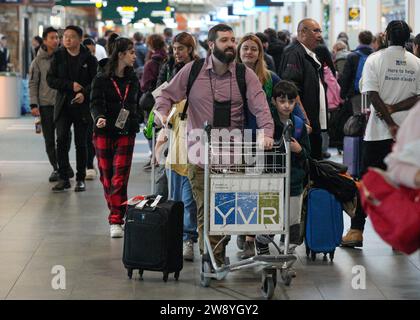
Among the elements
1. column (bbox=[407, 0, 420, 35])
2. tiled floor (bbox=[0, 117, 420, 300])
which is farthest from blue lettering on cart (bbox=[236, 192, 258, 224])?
column (bbox=[407, 0, 420, 35])

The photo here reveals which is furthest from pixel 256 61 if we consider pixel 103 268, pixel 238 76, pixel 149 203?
pixel 103 268

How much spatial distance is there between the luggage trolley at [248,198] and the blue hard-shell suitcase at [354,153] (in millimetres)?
2547

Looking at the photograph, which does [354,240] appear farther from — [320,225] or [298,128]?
[298,128]

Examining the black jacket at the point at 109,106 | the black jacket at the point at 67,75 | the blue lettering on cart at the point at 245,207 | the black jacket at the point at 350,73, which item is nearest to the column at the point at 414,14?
the black jacket at the point at 350,73

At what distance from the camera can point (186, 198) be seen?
27.0 ft

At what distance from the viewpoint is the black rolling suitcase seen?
7.27 m

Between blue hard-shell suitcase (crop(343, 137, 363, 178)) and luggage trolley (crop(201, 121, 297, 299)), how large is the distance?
255 cm

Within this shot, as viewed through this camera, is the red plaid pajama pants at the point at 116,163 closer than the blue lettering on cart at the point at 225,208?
No

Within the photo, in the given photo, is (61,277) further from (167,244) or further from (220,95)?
(220,95)

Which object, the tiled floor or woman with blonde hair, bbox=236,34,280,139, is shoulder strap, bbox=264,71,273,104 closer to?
woman with blonde hair, bbox=236,34,280,139

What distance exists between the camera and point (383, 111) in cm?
830

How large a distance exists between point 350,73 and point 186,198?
597 cm

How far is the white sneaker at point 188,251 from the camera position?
8.21 meters

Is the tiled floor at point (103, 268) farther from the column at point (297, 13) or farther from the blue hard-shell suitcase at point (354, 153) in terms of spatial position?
the column at point (297, 13)
